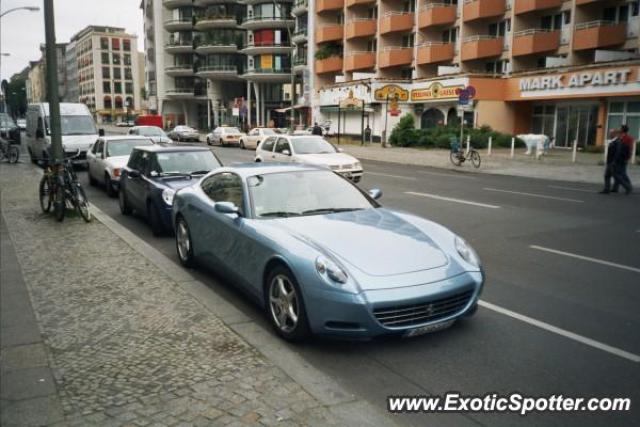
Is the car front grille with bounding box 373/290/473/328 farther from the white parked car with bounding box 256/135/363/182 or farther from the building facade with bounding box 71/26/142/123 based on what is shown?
the building facade with bounding box 71/26/142/123

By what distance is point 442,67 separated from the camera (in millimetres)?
42656

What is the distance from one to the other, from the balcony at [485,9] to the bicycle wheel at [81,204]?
120 feet

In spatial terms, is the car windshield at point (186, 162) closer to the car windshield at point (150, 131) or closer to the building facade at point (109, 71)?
the car windshield at point (150, 131)

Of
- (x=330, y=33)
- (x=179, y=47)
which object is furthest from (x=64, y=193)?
(x=179, y=47)

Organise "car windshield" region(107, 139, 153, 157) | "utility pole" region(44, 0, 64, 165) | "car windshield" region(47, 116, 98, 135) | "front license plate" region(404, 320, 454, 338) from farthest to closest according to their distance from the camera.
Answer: "car windshield" region(47, 116, 98, 135) < "car windshield" region(107, 139, 153, 157) < "utility pole" region(44, 0, 64, 165) < "front license plate" region(404, 320, 454, 338)

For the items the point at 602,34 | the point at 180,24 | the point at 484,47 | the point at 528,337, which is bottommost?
the point at 528,337

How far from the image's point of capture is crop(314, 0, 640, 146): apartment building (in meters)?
32.4

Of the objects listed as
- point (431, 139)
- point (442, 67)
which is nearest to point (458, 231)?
point (431, 139)

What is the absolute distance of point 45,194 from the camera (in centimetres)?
1141

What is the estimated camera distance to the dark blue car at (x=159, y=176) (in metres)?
9.30

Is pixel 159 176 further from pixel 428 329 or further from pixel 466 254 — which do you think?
pixel 428 329

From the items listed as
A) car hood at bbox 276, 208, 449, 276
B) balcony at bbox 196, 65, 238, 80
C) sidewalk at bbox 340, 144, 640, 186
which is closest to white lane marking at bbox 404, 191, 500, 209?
car hood at bbox 276, 208, 449, 276

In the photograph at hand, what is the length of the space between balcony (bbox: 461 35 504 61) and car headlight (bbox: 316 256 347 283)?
39756mm

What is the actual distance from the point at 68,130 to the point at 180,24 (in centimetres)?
6836
